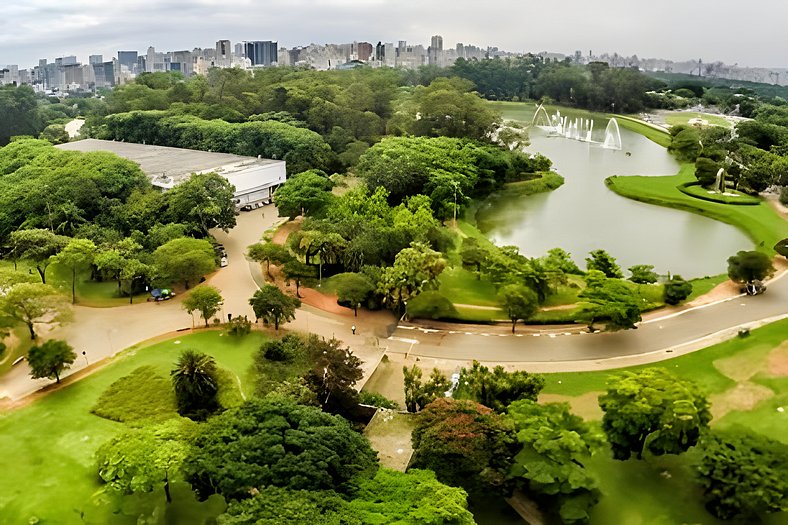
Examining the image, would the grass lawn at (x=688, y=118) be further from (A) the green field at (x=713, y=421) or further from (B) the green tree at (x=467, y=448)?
(B) the green tree at (x=467, y=448)

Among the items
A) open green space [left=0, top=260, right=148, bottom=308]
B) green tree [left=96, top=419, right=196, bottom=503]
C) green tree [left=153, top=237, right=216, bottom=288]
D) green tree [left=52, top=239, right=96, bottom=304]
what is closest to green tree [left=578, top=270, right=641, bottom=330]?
green tree [left=96, top=419, right=196, bottom=503]

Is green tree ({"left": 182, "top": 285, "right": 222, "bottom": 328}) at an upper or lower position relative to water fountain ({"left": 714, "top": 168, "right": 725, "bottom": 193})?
lower

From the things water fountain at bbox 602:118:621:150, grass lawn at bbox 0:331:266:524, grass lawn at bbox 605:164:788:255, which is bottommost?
grass lawn at bbox 0:331:266:524

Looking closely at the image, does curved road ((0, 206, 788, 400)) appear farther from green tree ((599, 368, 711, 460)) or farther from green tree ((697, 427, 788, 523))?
green tree ((697, 427, 788, 523))

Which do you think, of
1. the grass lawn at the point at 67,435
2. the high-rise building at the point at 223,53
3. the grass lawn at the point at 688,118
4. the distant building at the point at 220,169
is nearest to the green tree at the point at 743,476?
the grass lawn at the point at 67,435

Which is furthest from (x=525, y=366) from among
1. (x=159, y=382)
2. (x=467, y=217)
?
(x=467, y=217)

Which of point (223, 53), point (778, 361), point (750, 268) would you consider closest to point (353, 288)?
point (778, 361)

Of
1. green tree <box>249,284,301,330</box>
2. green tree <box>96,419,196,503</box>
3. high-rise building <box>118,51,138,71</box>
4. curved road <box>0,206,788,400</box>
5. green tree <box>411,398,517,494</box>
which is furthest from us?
high-rise building <box>118,51,138,71</box>
